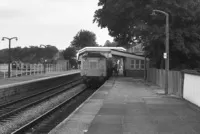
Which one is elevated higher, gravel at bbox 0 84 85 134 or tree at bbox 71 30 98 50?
tree at bbox 71 30 98 50

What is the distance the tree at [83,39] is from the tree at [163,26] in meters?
92.0

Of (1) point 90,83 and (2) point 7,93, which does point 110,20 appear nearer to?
(1) point 90,83

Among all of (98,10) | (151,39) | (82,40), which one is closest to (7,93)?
(151,39)

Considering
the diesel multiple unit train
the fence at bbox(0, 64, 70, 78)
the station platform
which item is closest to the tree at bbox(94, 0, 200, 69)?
the diesel multiple unit train

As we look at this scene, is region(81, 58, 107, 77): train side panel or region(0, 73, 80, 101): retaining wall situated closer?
region(0, 73, 80, 101): retaining wall

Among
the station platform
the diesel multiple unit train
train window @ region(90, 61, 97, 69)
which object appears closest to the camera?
the station platform

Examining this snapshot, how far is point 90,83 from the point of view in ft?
94.0

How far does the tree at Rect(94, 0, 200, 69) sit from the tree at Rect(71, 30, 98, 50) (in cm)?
9197

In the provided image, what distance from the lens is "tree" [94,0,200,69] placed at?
28.2 m

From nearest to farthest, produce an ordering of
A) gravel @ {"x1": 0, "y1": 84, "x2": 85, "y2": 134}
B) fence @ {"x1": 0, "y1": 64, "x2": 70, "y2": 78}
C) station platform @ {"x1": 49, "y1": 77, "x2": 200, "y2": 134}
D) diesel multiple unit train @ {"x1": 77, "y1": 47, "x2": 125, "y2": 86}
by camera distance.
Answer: station platform @ {"x1": 49, "y1": 77, "x2": 200, "y2": 134}
gravel @ {"x1": 0, "y1": 84, "x2": 85, "y2": 134}
diesel multiple unit train @ {"x1": 77, "y1": 47, "x2": 125, "y2": 86}
fence @ {"x1": 0, "y1": 64, "x2": 70, "y2": 78}

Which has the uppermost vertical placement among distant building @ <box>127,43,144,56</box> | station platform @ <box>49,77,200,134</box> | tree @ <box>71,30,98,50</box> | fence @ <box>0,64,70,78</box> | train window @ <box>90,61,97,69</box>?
tree @ <box>71,30,98,50</box>

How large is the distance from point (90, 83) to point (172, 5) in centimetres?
1038

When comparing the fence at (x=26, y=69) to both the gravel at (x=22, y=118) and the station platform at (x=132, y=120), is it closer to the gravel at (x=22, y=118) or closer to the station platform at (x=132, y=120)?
the gravel at (x=22, y=118)

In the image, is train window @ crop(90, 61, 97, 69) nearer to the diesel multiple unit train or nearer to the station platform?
the diesel multiple unit train
